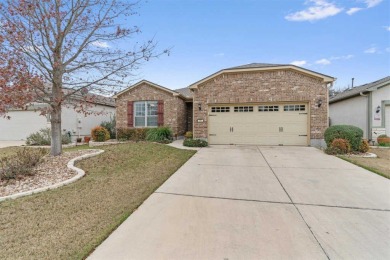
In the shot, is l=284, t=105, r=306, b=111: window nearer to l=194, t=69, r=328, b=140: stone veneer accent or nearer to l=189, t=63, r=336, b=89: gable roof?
l=194, t=69, r=328, b=140: stone veneer accent

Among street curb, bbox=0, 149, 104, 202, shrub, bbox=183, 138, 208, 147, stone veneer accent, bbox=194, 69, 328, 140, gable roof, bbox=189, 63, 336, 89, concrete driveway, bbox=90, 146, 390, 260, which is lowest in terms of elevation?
concrete driveway, bbox=90, 146, 390, 260

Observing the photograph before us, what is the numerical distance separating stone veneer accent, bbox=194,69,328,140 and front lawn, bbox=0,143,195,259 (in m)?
6.57

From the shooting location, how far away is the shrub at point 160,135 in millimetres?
12482

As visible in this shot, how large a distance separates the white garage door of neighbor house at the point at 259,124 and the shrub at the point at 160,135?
2.51 meters

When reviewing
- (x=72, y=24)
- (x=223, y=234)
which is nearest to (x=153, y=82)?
(x=72, y=24)

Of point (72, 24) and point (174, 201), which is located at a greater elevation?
point (72, 24)

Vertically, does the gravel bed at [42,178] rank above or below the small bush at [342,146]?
below

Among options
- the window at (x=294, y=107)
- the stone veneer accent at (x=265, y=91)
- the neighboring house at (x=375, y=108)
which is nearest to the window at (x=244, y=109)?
the stone veneer accent at (x=265, y=91)

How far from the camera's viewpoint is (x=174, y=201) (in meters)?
4.09

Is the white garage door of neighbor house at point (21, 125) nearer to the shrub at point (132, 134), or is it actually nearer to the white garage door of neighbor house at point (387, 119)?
the shrub at point (132, 134)

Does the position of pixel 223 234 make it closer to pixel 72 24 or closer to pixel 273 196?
pixel 273 196

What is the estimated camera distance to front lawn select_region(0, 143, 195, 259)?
8.47 ft

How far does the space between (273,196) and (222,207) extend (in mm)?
1224

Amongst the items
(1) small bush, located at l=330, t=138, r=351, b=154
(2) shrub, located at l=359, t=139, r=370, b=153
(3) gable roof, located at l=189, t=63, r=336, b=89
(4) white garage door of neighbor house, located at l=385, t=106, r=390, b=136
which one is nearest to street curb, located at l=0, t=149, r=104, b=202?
(3) gable roof, located at l=189, t=63, r=336, b=89
